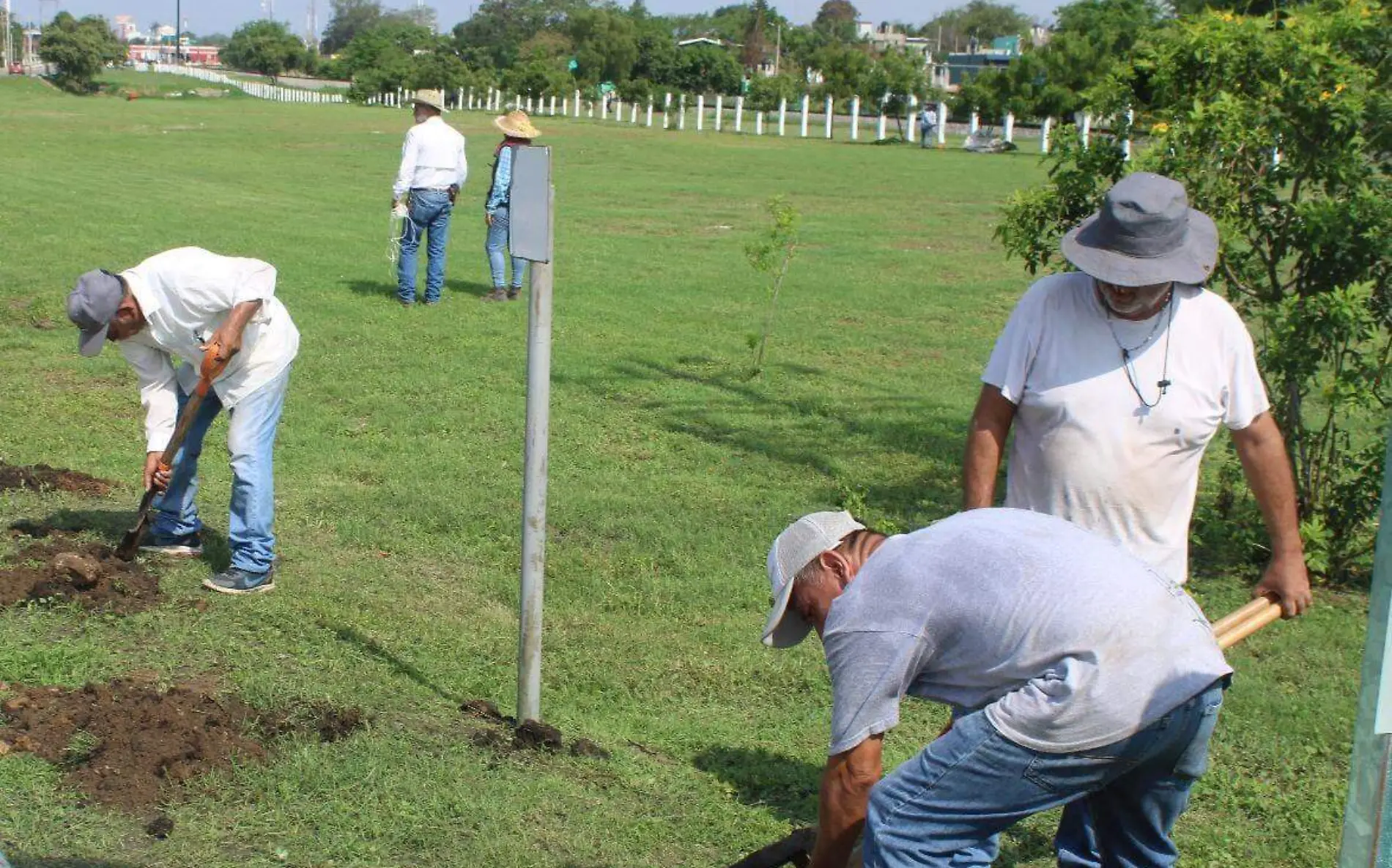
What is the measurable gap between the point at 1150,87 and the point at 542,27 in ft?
439

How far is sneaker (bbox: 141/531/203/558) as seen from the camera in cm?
688

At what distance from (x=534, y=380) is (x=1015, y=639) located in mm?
2361

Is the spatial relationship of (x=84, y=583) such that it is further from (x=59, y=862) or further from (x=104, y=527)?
(x=59, y=862)

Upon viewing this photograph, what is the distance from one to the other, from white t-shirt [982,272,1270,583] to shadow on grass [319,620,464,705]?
2480 millimetres

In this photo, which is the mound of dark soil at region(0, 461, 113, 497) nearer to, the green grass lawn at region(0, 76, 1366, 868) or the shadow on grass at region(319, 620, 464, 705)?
the green grass lawn at region(0, 76, 1366, 868)

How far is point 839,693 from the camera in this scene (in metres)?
2.97

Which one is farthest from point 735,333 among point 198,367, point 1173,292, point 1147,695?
point 1147,695

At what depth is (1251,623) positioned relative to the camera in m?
3.92

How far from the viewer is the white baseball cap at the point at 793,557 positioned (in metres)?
3.08

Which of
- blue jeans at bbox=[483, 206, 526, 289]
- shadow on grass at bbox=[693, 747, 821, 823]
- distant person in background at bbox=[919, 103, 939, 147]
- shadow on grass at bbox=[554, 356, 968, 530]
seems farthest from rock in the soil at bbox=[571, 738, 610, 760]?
distant person in background at bbox=[919, 103, 939, 147]

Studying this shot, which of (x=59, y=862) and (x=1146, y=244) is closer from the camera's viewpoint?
(x=1146, y=244)

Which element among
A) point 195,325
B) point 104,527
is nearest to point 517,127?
point 104,527

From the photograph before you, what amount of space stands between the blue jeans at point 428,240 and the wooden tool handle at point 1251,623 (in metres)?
10.5

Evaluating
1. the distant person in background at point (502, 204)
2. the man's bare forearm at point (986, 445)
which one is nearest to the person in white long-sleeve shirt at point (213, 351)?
the man's bare forearm at point (986, 445)
